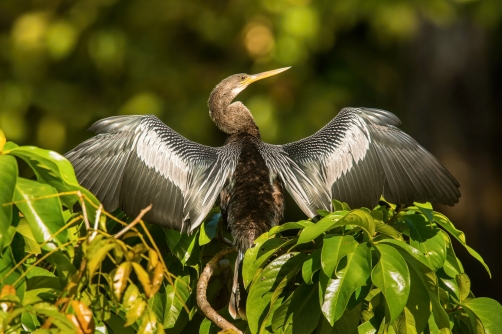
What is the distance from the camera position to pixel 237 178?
3.21 metres

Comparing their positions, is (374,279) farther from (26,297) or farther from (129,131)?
(129,131)

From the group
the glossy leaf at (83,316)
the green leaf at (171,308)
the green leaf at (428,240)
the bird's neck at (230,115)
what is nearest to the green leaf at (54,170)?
the glossy leaf at (83,316)

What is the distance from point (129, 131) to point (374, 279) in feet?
5.46

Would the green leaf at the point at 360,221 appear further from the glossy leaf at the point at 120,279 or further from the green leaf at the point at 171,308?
the green leaf at the point at 171,308

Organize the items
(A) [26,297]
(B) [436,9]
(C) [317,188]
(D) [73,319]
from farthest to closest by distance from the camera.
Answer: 1. (B) [436,9]
2. (C) [317,188]
3. (A) [26,297]
4. (D) [73,319]

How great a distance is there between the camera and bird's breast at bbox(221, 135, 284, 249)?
298cm

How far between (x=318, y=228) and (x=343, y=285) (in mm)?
163

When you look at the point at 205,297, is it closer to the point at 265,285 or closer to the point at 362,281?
the point at 265,285

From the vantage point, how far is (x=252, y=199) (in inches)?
123

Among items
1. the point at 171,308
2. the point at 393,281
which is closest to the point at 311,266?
the point at 393,281

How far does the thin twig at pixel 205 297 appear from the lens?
220 cm

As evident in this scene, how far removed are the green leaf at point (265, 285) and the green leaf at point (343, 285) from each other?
0.92 ft

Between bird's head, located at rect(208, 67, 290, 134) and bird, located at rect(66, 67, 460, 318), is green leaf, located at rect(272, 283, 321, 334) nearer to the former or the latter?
bird, located at rect(66, 67, 460, 318)

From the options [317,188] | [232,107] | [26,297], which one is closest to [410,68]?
[232,107]
